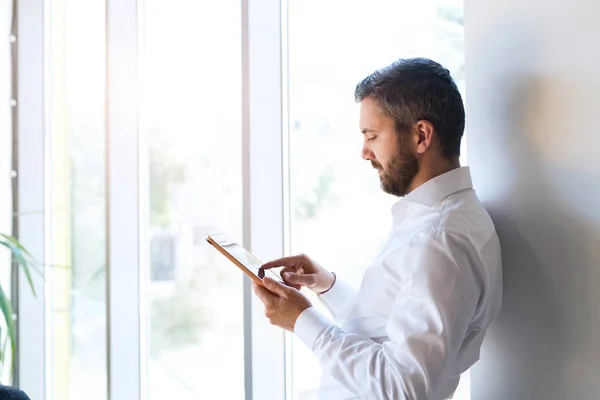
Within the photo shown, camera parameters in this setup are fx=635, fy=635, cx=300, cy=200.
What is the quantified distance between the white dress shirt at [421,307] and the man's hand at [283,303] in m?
0.03

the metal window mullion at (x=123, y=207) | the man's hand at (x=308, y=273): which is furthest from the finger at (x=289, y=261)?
the metal window mullion at (x=123, y=207)

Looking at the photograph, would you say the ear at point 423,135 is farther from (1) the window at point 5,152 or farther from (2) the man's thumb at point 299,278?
(1) the window at point 5,152

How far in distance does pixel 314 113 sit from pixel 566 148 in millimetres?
783

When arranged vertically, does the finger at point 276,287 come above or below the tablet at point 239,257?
below

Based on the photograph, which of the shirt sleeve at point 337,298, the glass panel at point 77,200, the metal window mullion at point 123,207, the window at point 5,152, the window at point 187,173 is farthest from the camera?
the window at point 5,152

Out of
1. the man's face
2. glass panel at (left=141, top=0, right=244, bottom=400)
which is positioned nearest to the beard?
the man's face

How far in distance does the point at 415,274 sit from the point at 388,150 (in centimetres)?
28

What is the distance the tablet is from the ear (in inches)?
15.8

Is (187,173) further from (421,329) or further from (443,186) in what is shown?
(421,329)

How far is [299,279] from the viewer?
149cm

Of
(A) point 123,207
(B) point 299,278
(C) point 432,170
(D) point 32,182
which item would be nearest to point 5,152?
(D) point 32,182

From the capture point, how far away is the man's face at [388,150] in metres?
1.24

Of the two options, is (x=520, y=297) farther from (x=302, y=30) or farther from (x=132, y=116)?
(x=132, y=116)

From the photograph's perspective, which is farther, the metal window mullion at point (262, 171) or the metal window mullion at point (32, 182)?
the metal window mullion at point (32, 182)
